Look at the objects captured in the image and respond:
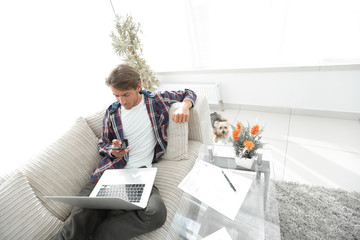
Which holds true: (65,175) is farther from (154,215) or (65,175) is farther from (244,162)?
(244,162)

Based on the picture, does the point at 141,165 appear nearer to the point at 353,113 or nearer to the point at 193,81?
the point at 193,81

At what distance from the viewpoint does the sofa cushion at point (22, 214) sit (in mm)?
898

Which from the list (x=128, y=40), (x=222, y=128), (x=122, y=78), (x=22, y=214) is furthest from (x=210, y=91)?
(x=22, y=214)

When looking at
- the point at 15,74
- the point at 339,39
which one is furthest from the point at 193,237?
the point at 339,39

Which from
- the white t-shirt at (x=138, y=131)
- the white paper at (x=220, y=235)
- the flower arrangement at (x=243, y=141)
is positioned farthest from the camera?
the white t-shirt at (x=138, y=131)

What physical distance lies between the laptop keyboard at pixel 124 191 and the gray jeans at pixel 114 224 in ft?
0.25

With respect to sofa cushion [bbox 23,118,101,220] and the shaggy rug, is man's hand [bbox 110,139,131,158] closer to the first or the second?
sofa cushion [bbox 23,118,101,220]

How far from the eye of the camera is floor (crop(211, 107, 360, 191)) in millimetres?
1517

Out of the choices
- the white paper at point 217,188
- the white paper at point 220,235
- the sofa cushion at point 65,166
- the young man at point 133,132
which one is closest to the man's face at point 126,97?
the young man at point 133,132

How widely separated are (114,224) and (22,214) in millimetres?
485

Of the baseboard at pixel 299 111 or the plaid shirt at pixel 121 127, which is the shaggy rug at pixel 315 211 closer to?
the plaid shirt at pixel 121 127

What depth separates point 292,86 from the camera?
6.96 feet

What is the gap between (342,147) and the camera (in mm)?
1758

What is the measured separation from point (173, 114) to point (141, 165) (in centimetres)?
43
